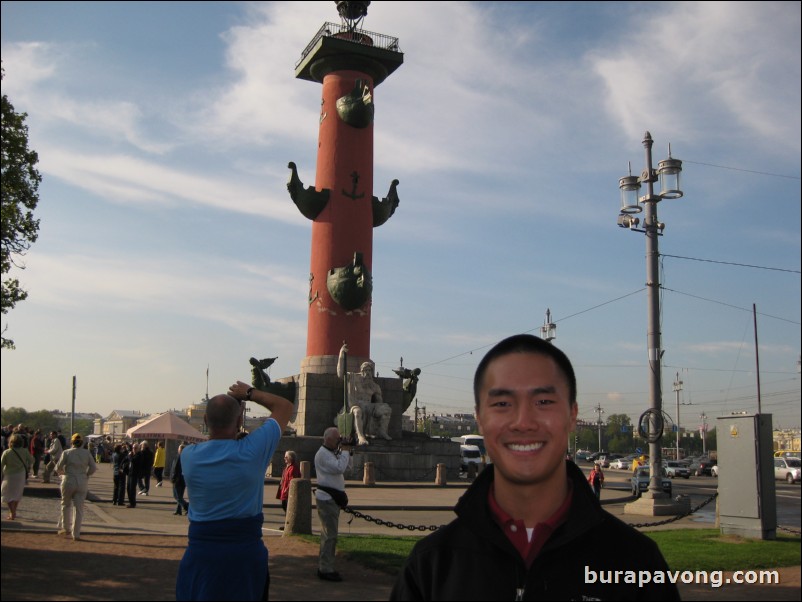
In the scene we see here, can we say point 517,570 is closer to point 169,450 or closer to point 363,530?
point 363,530

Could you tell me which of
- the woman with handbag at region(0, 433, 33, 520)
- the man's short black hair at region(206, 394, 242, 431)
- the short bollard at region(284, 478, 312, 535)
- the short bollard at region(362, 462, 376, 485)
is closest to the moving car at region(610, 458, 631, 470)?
the short bollard at region(362, 462, 376, 485)

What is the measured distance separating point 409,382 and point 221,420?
1069 inches

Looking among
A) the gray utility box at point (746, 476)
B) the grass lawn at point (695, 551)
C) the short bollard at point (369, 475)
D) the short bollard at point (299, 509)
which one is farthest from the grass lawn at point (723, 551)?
the short bollard at point (369, 475)

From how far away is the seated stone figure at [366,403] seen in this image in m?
28.9

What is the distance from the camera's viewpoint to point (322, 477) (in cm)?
927

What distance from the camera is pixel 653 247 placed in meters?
18.2

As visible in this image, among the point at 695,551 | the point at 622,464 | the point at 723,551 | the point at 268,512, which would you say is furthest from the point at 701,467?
the point at 695,551

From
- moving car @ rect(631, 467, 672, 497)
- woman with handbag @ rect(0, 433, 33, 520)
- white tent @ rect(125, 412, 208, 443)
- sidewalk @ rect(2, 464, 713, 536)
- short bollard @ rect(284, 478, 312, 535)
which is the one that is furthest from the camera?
moving car @ rect(631, 467, 672, 497)

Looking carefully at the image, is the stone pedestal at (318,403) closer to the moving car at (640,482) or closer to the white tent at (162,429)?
the white tent at (162,429)

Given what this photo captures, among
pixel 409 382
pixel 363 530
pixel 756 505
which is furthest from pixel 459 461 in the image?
pixel 756 505

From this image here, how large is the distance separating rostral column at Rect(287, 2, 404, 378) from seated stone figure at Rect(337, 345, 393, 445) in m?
1.32

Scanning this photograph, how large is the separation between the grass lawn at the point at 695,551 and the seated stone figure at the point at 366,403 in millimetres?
16015

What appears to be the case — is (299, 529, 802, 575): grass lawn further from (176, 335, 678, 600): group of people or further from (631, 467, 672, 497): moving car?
(631, 467, 672, 497): moving car

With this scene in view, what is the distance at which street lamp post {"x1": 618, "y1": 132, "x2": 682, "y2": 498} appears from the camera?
688 inches
